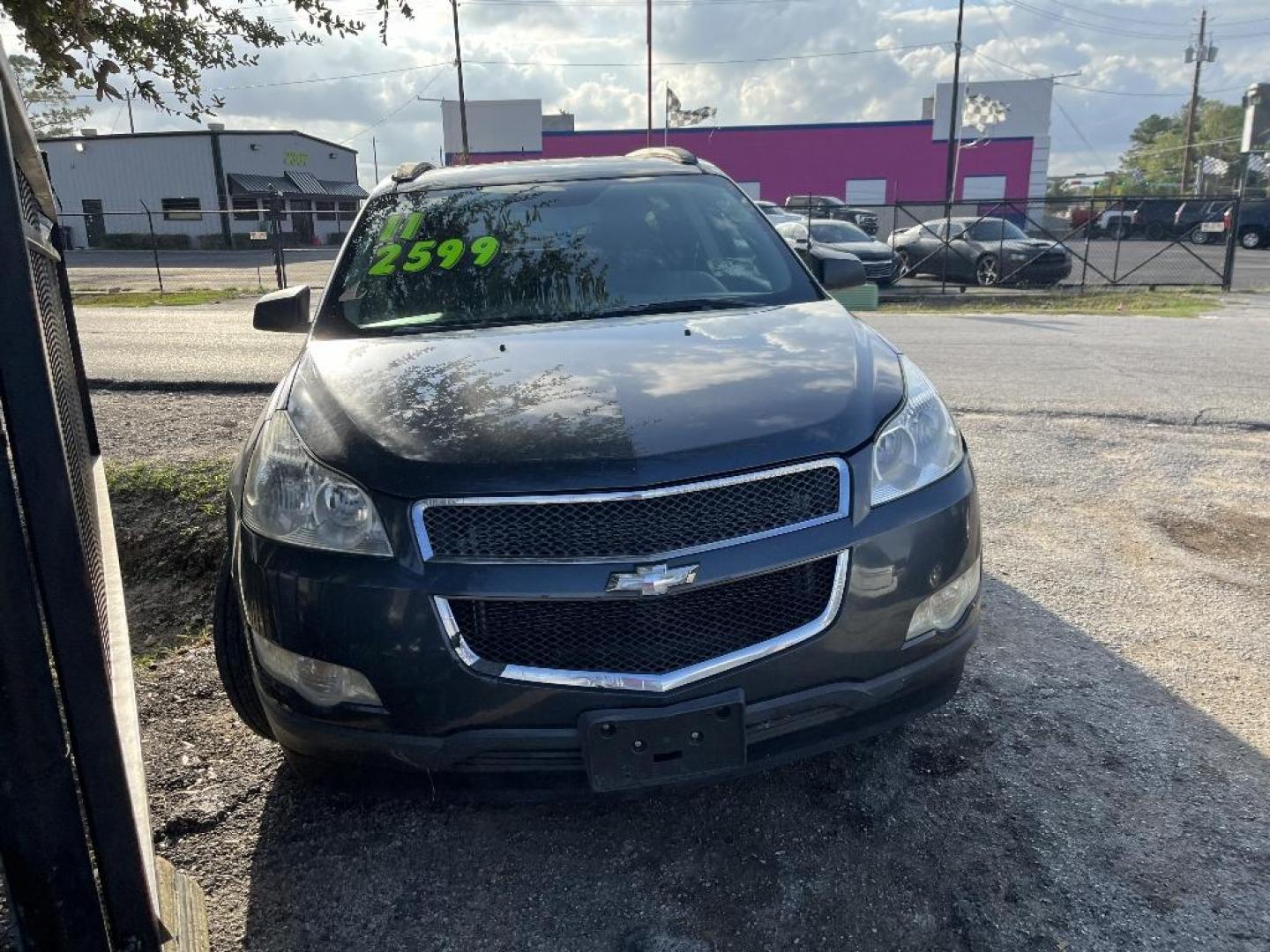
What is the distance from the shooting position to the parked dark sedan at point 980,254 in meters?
18.8

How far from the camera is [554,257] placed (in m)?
3.54

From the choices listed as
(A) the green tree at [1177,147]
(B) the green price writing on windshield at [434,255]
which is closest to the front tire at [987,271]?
(B) the green price writing on windshield at [434,255]

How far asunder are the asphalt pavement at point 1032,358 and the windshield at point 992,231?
6.35 m

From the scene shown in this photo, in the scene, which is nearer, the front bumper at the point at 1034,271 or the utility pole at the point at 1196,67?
the front bumper at the point at 1034,271

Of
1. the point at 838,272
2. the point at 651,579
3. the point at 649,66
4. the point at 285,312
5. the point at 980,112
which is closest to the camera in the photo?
the point at 651,579

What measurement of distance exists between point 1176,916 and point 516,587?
1.63 m

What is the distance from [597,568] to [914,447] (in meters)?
0.93

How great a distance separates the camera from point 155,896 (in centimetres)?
199

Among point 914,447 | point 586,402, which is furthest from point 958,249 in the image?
point 586,402

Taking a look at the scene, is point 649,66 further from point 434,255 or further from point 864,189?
point 434,255

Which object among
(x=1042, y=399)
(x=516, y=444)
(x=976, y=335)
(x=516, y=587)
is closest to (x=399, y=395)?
(x=516, y=444)

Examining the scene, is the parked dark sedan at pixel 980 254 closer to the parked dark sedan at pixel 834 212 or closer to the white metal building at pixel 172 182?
the parked dark sedan at pixel 834 212

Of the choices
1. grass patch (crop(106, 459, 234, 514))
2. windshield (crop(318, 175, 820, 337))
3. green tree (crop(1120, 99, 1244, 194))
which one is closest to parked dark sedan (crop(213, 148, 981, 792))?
windshield (crop(318, 175, 820, 337))

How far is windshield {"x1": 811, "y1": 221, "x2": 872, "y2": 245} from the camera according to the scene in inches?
743
